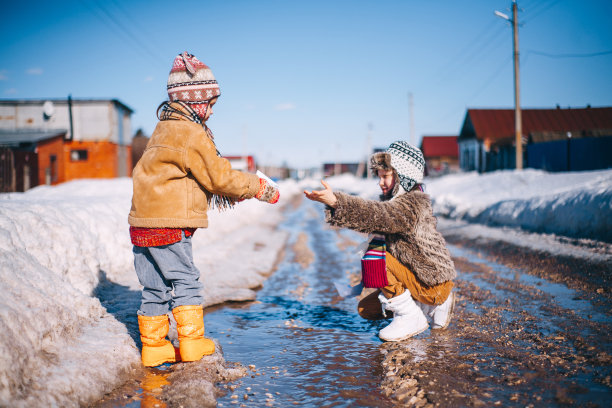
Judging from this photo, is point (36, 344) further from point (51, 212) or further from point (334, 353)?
point (51, 212)

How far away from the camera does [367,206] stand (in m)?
3.01

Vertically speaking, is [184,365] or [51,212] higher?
[51,212]

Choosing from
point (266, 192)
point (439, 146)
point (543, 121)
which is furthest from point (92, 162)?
point (439, 146)

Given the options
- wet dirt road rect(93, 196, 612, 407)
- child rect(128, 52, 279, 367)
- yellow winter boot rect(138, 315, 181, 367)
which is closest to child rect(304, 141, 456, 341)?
wet dirt road rect(93, 196, 612, 407)

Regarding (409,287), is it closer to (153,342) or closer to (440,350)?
(440,350)

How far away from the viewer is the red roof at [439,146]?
53.3 m

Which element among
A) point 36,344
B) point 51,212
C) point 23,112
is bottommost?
point 36,344

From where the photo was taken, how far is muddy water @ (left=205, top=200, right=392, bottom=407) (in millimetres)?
2467

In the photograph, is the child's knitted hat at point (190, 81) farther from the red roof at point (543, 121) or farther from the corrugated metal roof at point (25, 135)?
the red roof at point (543, 121)

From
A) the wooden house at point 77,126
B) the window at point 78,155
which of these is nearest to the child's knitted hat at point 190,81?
the wooden house at point 77,126

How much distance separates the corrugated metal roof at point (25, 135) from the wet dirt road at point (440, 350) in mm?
25790

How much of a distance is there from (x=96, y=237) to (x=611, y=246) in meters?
7.28

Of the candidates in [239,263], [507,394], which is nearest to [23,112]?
[239,263]

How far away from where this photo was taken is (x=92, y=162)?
29.8m
